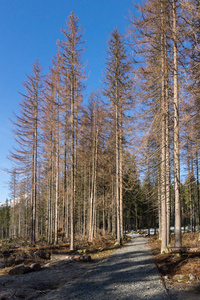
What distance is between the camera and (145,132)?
945 cm

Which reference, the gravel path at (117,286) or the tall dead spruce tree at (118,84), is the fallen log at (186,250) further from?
the tall dead spruce tree at (118,84)

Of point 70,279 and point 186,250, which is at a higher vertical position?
point 186,250

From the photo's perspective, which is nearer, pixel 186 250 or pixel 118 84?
pixel 186 250

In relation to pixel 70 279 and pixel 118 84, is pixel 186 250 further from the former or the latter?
pixel 118 84

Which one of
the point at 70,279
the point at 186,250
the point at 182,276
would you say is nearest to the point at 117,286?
the point at 182,276

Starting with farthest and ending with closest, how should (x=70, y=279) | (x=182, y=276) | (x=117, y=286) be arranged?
(x=70, y=279) → (x=182, y=276) → (x=117, y=286)

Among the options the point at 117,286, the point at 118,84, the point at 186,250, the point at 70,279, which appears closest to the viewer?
the point at 117,286

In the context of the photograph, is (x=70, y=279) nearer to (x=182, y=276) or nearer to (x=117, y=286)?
(x=117, y=286)

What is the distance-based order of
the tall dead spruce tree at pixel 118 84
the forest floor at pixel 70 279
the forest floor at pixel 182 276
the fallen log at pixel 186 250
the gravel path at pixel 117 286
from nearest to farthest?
the forest floor at pixel 182 276 → the gravel path at pixel 117 286 → the forest floor at pixel 70 279 → the fallen log at pixel 186 250 → the tall dead spruce tree at pixel 118 84

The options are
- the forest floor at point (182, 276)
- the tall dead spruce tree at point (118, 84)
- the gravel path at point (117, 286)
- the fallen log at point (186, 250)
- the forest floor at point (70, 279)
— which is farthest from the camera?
the tall dead spruce tree at point (118, 84)

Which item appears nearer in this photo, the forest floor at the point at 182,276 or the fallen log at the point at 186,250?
the forest floor at the point at 182,276

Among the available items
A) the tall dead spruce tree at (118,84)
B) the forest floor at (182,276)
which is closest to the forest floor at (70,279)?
the forest floor at (182,276)

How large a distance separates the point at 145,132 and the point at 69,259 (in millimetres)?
6998

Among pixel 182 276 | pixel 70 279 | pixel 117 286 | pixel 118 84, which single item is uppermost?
pixel 118 84
